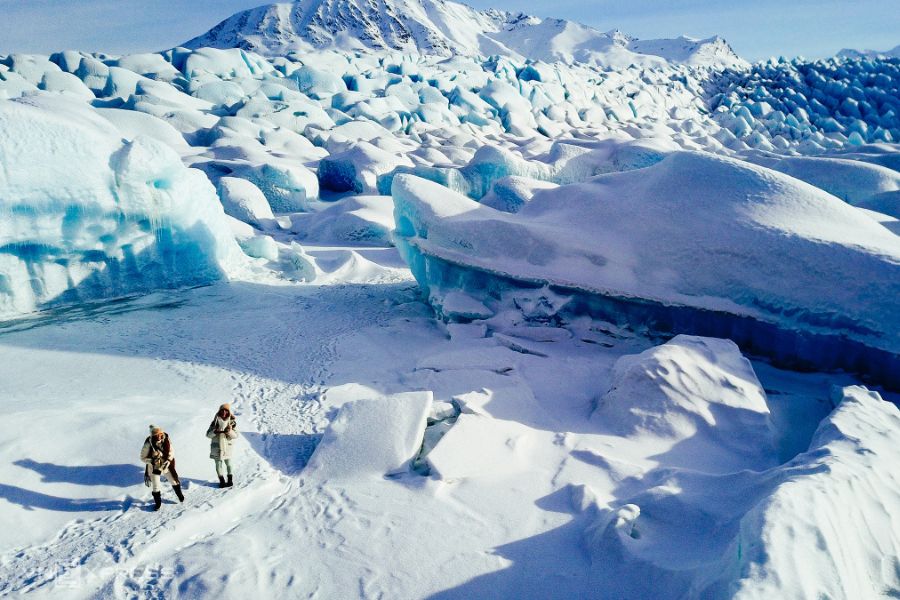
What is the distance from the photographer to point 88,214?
6305 millimetres

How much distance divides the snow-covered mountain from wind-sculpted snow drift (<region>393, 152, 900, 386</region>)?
52033 millimetres

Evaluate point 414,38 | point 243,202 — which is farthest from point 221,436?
point 414,38

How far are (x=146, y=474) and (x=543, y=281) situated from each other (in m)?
3.95

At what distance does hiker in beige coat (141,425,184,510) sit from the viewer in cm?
321

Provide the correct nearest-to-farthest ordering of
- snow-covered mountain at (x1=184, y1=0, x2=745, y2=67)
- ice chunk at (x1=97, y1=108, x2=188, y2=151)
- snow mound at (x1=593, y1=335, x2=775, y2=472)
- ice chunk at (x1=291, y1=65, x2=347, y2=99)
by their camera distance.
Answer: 1. snow mound at (x1=593, y1=335, x2=775, y2=472)
2. ice chunk at (x1=97, y1=108, x2=188, y2=151)
3. ice chunk at (x1=291, y1=65, x2=347, y2=99)
4. snow-covered mountain at (x1=184, y1=0, x2=745, y2=67)

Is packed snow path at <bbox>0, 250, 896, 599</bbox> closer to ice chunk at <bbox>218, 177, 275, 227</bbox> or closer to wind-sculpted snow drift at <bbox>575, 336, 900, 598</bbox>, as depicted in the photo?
wind-sculpted snow drift at <bbox>575, 336, 900, 598</bbox>

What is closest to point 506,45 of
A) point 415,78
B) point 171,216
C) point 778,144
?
point 415,78

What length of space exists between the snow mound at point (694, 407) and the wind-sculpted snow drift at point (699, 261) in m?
0.90

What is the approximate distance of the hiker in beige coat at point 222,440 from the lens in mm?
3398

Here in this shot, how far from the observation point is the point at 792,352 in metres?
4.99

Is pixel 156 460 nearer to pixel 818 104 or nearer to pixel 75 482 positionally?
pixel 75 482

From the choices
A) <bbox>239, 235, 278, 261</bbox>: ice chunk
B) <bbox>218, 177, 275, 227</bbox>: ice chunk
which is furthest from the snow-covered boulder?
<bbox>239, 235, 278, 261</bbox>: ice chunk

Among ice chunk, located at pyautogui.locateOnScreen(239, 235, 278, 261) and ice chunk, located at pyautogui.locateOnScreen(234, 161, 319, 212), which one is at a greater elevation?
Answer: ice chunk, located at pyautogui.locateOnScreen(234, 161, 319, 212)

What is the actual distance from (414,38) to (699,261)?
6944 centimetres
